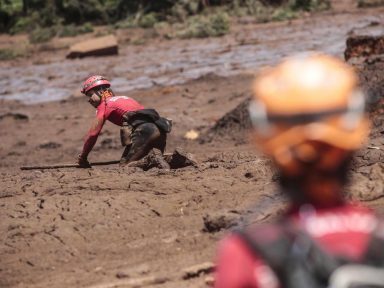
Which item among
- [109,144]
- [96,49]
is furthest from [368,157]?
[96,49]

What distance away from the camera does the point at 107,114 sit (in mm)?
8367

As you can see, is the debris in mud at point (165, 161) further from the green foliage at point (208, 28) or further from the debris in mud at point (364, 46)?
the green foliage at point (208, 28)

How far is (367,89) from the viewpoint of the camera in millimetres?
10750

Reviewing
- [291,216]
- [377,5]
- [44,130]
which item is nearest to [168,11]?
[377,5]

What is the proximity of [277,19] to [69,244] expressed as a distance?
29.2 m

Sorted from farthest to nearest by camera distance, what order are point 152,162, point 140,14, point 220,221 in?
point 140,14, point 152,162, point 220,221

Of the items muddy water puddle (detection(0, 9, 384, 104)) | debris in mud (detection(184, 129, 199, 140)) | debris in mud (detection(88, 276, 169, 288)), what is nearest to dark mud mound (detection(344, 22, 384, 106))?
debris in mud (detection(184, 129, 199, 140))

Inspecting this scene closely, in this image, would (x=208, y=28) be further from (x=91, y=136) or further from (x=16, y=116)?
(x=91, y=136)

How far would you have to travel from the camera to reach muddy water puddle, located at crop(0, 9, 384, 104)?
2125cm

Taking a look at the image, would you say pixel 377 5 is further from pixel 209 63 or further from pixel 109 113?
pixel 109 113

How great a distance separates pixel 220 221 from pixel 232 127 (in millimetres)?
7598

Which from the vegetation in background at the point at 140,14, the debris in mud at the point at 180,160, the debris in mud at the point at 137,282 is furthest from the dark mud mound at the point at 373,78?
the vegetation in background at the point at 140,14

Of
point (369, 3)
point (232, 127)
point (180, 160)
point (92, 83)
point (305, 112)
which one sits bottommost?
point (369, 3)

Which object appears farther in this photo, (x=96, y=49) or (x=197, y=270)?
(x=96, y=49)
